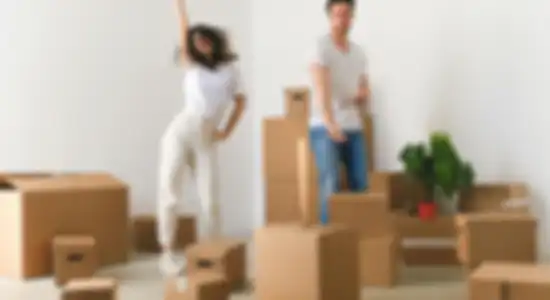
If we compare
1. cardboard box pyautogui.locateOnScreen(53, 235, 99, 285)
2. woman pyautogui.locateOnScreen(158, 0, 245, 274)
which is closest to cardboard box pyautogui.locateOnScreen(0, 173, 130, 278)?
cardboard box pyautogui.locateOnScreen(53, 235, 99, 285)

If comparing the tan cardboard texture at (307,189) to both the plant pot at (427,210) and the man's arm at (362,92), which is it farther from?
the plant pot at (427,210)

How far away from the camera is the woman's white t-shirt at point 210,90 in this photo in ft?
9.12

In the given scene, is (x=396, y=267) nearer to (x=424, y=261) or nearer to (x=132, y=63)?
(x=424, y=261)

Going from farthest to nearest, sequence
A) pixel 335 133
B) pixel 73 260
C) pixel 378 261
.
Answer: pixel 335 133, pixel 73 260, pixel 378 261

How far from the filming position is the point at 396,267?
2.61 m

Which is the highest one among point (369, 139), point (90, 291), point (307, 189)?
point (369, 139)

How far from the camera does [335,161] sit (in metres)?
2.85

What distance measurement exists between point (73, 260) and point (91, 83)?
44.1 inches

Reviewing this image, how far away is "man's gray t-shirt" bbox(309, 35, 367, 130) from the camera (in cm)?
280

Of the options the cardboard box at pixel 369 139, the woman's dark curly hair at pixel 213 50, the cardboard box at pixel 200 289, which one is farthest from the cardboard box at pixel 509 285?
the cardboard box at pixel 369 139

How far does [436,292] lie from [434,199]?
78 cm

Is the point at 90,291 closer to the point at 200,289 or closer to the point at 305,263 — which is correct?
the point at 200,289

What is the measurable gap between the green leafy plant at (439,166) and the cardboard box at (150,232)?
89 centimetres

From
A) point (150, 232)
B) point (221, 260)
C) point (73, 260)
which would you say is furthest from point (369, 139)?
point (73, 260)
